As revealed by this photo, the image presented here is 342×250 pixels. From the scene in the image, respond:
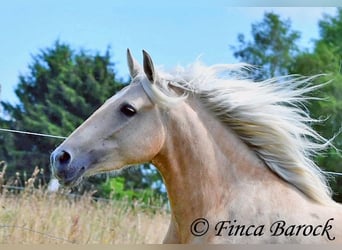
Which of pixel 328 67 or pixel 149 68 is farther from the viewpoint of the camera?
pixel 328 67

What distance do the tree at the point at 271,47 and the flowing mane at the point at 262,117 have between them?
2320mm

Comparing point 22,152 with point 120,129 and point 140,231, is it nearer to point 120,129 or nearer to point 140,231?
point 140,231

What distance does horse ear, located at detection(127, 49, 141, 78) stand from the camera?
1.87m

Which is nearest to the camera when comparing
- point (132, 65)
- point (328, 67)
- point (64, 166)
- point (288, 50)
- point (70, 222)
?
point (64, 166)

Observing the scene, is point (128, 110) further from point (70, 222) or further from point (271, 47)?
point (271, 47)

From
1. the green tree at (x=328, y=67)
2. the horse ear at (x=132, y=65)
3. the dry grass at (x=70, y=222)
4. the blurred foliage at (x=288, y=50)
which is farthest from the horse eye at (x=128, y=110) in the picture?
the blurred foliage at (x=288, y=50)

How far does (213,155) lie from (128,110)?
0.29m

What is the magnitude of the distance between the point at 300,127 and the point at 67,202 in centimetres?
160

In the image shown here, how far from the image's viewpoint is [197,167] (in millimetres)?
1785

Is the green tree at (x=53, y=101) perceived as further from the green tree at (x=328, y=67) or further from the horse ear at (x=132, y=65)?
the horse ear at (x=132, y=65)

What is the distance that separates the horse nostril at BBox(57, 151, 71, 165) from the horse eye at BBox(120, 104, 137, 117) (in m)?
0.21

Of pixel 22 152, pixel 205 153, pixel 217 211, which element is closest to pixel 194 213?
pixel 217 211

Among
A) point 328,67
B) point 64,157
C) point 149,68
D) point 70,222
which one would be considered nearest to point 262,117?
point 149,68

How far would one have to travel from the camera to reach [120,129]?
176 centimetres
